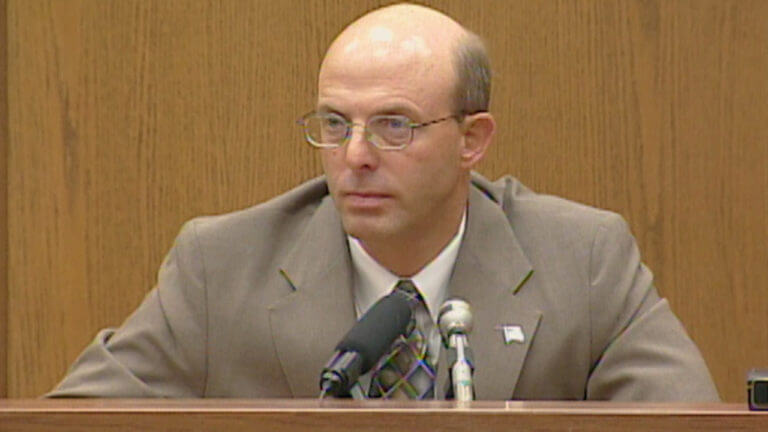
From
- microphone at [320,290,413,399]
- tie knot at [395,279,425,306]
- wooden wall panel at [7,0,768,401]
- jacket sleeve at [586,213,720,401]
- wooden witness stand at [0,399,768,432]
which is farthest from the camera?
wooden wall panel at [7,0,768,401]

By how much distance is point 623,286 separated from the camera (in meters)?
2.25

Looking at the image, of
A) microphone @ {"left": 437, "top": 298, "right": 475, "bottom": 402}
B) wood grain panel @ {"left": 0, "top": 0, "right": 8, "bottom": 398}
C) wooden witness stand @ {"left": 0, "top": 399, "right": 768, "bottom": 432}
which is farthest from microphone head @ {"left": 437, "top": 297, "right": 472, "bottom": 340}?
wood grain panel @ {"left": 0, "top": 0, "right": 8, "bottom": 398}

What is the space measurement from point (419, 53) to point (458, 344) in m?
Result: 0.69

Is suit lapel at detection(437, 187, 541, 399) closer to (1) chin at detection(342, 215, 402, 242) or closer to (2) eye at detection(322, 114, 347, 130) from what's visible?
(1) chin at detection(342, 215, 402, 242)

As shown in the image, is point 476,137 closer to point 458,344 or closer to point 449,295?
point 449,295

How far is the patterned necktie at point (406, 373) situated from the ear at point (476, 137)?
14.5 inches

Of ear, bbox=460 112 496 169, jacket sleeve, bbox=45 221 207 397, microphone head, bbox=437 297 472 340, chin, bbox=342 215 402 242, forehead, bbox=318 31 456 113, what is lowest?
jacket sleeve, bbox=45 221 207 397

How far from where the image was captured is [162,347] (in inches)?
87.5

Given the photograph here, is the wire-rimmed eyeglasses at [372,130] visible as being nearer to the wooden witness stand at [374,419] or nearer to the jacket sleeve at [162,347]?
the jacket sleeve at [162,347]

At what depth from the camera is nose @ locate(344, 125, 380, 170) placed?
Answer: 2139 millimetres

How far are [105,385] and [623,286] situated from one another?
0.78 m

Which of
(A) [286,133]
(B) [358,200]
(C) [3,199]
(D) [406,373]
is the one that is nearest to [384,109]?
(B) [358,200]

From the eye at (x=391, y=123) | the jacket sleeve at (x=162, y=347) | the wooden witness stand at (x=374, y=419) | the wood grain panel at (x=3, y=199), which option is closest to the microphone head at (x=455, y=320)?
the wooden witness stand at (x=374, y=419)

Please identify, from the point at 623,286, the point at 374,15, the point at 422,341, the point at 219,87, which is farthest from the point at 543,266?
the point at 219,87
